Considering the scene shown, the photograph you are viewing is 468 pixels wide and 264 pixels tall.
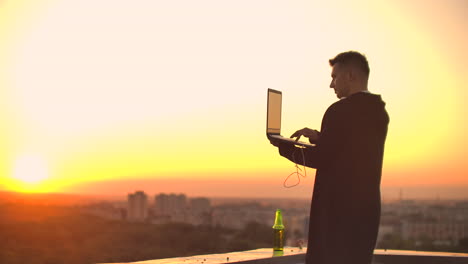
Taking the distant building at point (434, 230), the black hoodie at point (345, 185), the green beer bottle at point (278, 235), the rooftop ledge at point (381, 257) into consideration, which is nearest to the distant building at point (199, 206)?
the distant building at point (434, 230)

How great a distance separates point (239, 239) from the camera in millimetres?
20875

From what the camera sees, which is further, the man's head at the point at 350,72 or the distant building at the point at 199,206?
the distant building at the point at 199,206

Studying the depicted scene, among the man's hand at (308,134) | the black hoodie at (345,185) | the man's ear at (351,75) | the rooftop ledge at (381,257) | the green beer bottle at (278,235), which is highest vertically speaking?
the man's ear at (351,75)

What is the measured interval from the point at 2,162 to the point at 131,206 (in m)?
8.98

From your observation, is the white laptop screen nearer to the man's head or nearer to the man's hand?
the man's hand

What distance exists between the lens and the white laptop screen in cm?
300

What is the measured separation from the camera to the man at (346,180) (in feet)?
8.42

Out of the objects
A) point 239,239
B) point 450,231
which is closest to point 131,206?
point 239,239

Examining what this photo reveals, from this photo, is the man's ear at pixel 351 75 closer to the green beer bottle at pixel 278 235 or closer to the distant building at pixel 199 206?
the green beer bottle at pixel 278 235

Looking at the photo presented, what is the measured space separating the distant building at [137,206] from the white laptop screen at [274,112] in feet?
61.2

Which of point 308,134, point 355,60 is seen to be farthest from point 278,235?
point 355,60

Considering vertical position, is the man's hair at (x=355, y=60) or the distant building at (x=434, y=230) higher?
the man's hair at (x=355, y=60)

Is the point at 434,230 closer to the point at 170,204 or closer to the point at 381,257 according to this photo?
the point at 170,204

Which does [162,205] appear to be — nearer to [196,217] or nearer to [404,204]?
[196,217]
